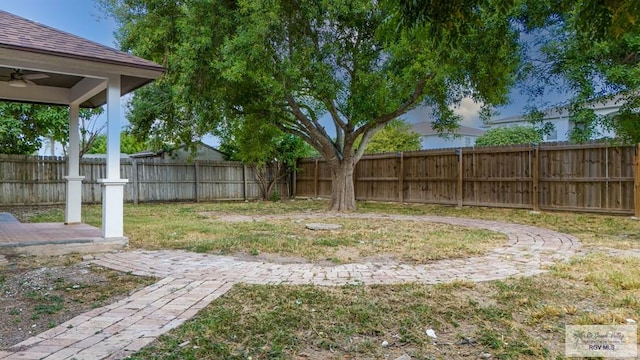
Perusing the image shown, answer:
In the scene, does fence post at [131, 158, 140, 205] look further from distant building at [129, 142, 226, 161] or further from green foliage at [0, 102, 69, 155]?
green foliage at [0, 102, 69, 155]

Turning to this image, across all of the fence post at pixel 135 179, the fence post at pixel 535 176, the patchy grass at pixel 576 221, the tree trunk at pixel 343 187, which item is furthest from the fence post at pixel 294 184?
the fence post at pixel 535 176

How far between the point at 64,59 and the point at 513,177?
987cm

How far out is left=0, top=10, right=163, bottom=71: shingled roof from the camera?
5.09m

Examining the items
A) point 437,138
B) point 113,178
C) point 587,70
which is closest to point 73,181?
point 113,178

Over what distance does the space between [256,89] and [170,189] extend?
627 cm

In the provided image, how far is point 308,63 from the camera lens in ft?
31.3

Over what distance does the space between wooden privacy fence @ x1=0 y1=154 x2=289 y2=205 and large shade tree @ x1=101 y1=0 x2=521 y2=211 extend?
12.5 feet

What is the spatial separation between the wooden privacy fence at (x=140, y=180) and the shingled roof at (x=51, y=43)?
6.44 meters

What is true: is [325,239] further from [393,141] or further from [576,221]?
[393,141]

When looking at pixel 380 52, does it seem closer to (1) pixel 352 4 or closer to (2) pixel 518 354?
(1) pixel 352 4

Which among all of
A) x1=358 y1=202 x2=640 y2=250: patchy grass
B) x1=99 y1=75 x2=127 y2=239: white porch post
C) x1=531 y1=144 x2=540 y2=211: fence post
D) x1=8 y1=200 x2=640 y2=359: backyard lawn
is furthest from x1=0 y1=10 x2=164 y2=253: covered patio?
x1=531 y1=144 x2=540 y2=211: fence post

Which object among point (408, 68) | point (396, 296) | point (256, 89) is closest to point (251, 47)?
point (256, 89)

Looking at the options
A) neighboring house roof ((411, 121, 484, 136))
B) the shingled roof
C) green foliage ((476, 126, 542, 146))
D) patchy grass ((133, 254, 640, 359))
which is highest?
neighboring house roof ((411, 121, 484, 136))

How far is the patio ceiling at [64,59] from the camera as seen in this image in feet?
16.8
